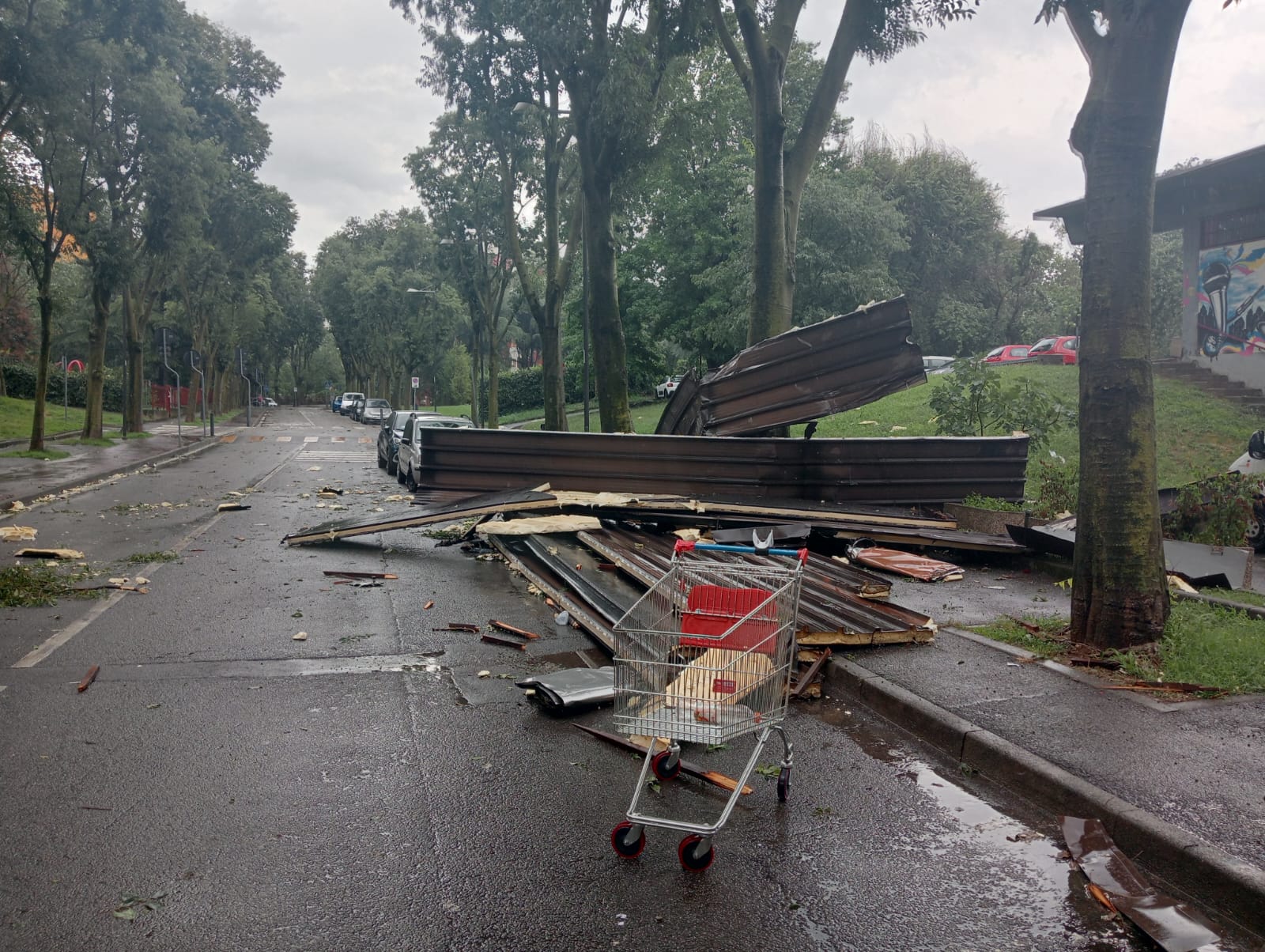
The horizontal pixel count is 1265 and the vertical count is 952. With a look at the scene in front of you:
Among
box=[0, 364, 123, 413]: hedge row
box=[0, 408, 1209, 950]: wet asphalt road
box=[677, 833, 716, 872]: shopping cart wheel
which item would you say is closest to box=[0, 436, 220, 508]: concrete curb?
box=[0, 408, 1209, 950]: wet asphalt road

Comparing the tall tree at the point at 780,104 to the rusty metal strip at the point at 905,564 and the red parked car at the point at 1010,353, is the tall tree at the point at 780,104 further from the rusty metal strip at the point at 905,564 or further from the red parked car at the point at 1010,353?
the red parked car at the point at 1010,353

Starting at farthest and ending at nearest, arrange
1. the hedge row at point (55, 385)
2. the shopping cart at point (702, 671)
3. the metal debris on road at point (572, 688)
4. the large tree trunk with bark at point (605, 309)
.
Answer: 1. the hedge row at point (55, 385)
2. the large tree trunk with bark at point (605, 309)
3. the metal debris on road at point (572, 688)
4. the shopping cart at point (702, 671)

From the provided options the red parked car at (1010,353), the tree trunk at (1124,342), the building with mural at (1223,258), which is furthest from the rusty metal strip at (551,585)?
the red parked car at (1010,353)

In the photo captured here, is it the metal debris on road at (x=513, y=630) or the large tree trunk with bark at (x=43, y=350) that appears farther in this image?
the large tree trunk with bark at (x=43, y=350)

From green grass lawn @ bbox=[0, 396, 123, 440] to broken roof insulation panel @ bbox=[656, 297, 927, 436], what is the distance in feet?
92.6

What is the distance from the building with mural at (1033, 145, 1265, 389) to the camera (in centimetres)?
2273

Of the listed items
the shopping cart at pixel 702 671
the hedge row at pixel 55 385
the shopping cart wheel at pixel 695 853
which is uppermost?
the hedge row at pixel 55 385

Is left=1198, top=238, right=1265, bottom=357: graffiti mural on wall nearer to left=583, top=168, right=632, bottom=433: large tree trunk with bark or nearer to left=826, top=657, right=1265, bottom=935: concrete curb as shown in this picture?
left=583, top=168, right=632, bottom=433: large tree trunk with bark

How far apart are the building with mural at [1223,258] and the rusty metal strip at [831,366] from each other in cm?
1325

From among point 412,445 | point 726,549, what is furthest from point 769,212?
point 726,549

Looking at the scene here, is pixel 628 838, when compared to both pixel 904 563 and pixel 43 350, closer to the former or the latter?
pixel 904 563

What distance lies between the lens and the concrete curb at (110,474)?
1700cm

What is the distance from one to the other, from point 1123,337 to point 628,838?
190 inches

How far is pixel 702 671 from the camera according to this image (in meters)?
4.30
